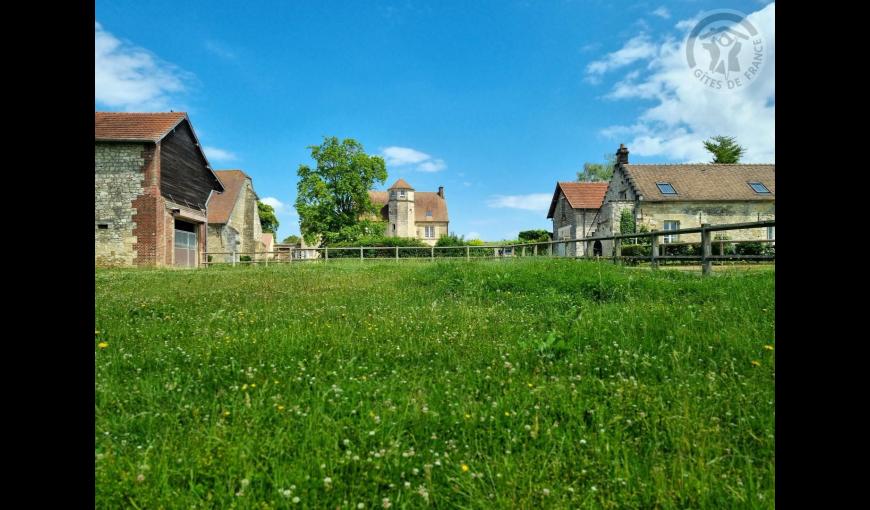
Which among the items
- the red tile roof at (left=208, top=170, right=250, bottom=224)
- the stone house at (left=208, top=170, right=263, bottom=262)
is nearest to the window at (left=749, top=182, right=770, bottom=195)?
the stone house at (left=208, top=170, right=263, bottom=262)

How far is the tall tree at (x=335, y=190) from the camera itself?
4591 centimetres

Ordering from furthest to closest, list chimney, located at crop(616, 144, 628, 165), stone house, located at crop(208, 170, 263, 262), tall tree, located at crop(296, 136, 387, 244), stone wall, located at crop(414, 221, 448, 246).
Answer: stone wall, located at crop(414, 221, 448, 246)
tall tree, located at crop(296, 136, 387, 244)
stone house, located at crop(208, 170, 263, 262)
chimney, located at crop(616, 144, 628, 165)

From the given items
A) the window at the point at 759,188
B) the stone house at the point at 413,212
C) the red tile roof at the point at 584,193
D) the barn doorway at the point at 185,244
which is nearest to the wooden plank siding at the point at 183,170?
the barn doorway at the point at 185,244

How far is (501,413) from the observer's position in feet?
9.45

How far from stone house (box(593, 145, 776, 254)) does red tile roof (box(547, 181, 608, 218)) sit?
14.9 feet

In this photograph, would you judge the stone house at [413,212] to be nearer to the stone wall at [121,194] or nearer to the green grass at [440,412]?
the stone wall at [121,194]

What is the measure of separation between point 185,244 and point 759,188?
41.5m

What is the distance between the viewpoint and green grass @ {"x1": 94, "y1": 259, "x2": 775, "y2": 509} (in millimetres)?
2117

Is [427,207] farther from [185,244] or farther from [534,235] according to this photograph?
[185,244]

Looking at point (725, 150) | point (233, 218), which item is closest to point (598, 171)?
point (725, 150)

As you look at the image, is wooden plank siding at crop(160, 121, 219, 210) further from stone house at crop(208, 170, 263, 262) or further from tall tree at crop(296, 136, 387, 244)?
tall tree at crop(296, 136, 387, 244)
